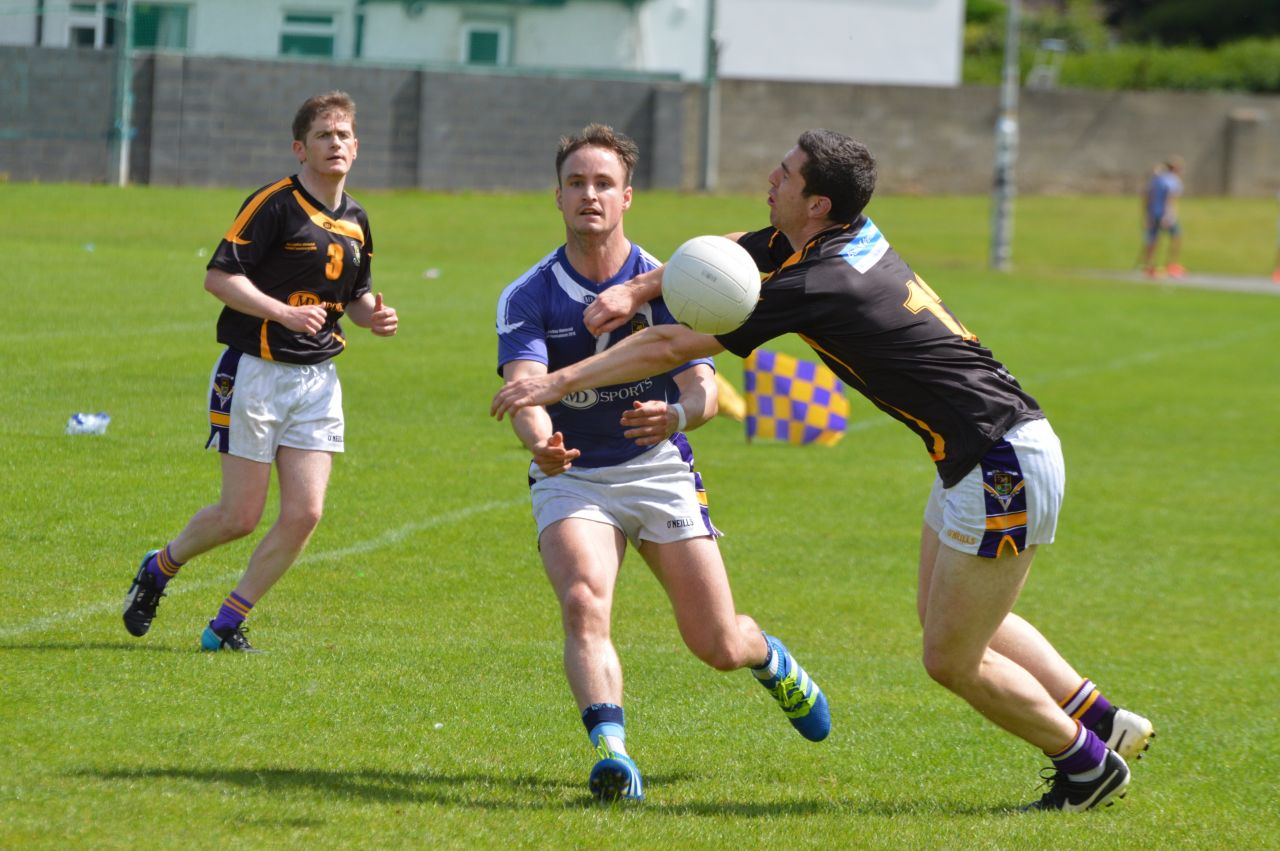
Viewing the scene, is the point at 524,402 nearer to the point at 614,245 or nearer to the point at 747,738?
the point at 614,245

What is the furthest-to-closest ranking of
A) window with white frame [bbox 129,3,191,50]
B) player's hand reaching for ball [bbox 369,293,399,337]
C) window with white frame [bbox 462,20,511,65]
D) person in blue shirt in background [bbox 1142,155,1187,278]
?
window with white frame [bbox 462,20,511,65], person in blue shirt in background [bbox 1142,155,1187,278], window with white frame [bbox 129,3,191,50], player's hand reaching for ball [bbox 369,293,399,337]

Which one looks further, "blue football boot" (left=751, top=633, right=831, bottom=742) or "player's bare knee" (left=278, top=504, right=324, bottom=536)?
"player's bare knee" (left=278, top=504, right=324, bottom=536)

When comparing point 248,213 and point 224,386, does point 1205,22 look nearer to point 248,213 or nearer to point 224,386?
point 248,213

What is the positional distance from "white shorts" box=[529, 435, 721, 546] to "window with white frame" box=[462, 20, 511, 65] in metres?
33.6

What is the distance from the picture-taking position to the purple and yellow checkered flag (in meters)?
14.7

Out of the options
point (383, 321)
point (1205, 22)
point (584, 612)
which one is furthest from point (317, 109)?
point (1205, 22)

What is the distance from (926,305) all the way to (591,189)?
129cm

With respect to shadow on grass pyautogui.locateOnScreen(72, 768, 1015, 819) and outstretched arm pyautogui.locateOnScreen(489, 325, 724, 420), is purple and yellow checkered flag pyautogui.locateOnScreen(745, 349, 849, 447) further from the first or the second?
outstretched arm pyautogui.locateOnScreen(489, 325, 724, 420)

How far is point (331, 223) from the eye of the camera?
290 inches

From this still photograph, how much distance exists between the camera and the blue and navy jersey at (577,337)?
6.05m

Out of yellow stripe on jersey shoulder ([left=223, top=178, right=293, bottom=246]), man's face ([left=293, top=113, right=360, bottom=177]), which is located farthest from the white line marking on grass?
man's face ([left=293, top=113, right=360, bottom=177])

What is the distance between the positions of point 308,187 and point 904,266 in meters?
2.99

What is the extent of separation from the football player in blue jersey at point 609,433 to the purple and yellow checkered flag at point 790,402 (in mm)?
8485

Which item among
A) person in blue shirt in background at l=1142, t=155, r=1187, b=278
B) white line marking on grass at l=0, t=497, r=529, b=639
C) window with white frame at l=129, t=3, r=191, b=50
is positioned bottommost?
white line marking on grass at l=0, t=497, r=529, b=639
